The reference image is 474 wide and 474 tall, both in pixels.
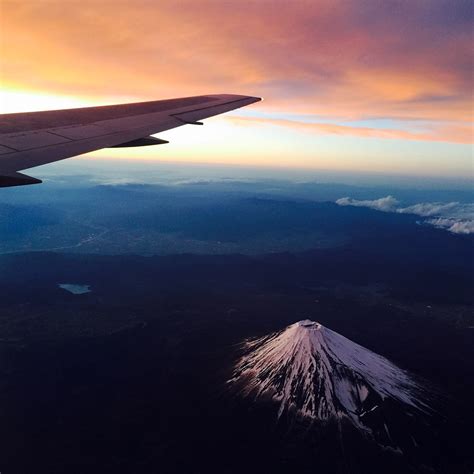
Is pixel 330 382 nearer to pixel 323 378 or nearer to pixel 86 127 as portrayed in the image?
pixel 323 378

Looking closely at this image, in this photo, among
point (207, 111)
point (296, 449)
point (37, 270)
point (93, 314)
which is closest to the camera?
point (207, 111)

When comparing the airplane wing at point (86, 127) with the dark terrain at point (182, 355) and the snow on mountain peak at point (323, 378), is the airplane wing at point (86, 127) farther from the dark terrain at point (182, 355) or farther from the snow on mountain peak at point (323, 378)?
the snow on mountain peak at point (323, 378)

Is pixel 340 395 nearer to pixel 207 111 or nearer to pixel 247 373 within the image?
pixel 247 373

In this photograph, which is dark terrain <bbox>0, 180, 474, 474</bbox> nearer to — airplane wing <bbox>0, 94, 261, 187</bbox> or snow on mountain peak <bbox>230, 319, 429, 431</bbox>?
snow on mountain peak <bbox>230, 319, 429, 431</bbox>

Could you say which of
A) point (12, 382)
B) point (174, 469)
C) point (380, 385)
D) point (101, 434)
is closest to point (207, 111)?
point (174, 469)

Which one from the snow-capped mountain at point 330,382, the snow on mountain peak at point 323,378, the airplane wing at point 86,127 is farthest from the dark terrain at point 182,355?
the airplane wing at point 86,127

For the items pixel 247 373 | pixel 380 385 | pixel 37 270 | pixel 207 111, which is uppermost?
pixel 207 111

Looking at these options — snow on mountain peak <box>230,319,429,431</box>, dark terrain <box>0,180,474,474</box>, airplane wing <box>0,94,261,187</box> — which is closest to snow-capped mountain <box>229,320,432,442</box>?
snow on mountain peak <box>230,319,429,431</box>
